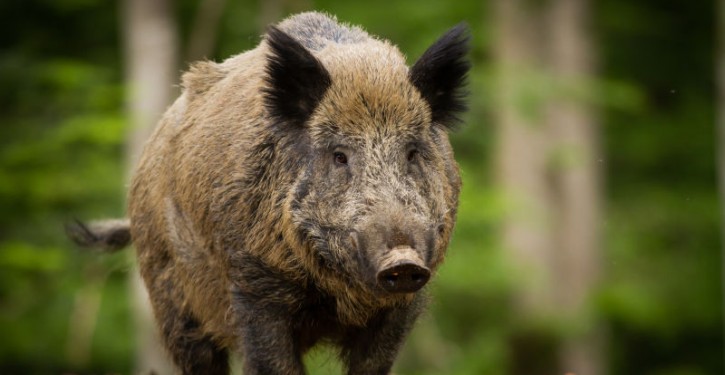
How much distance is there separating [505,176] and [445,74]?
13036 mm

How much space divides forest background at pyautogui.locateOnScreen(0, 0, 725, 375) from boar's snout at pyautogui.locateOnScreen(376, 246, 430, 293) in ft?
21.1

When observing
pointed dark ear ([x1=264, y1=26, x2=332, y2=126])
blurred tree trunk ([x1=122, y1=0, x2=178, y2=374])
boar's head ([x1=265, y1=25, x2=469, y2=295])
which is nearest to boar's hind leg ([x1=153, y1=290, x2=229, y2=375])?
boar's head ([x1=265, y1=25, x2=469, y2=295])

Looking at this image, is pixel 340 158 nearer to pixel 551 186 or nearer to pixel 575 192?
pixel 575 192

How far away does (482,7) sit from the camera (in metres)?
22.1

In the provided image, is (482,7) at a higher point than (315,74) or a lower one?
lower

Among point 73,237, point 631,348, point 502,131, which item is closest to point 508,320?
point 502,131

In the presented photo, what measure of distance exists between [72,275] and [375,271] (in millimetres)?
10041

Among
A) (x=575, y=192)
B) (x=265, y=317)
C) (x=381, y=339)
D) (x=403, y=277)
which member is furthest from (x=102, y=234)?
(x=575, y=192)

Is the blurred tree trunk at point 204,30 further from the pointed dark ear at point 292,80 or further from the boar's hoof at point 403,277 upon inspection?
the boar's hoof at point 403,277

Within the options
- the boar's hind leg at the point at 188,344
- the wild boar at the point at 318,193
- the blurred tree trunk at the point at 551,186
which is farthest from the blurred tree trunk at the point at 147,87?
the wild boar at the point at 318,193

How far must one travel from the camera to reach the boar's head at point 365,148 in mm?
5719

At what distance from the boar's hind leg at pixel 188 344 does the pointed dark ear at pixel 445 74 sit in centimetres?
203

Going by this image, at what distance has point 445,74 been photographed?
6.52 m

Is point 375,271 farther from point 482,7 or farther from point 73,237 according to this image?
point 482,7
